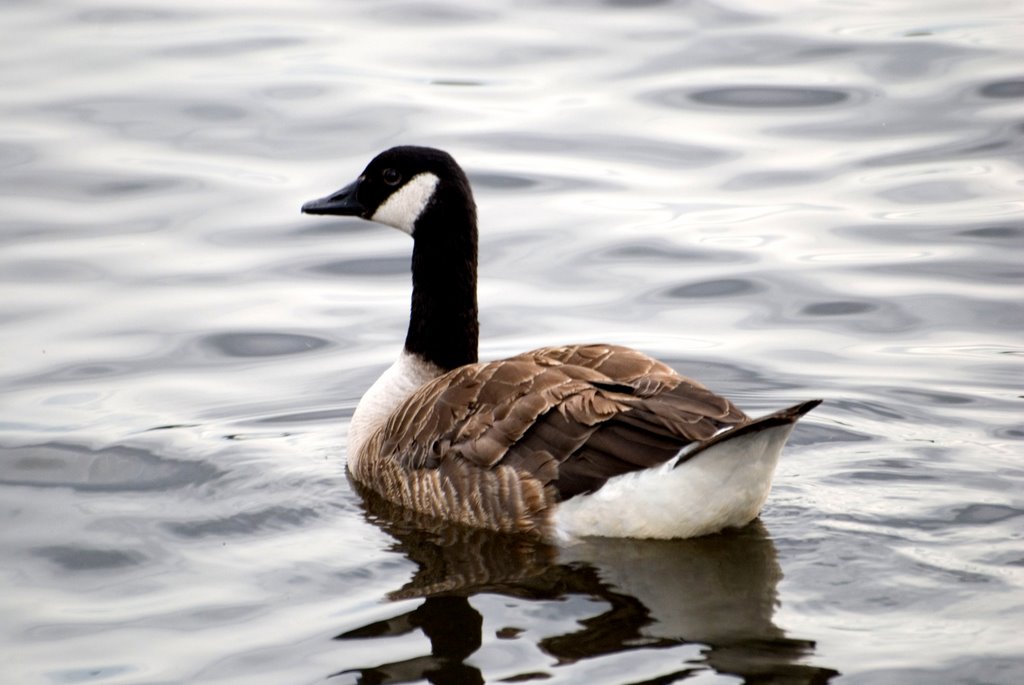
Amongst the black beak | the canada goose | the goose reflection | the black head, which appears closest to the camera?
the goose reflection

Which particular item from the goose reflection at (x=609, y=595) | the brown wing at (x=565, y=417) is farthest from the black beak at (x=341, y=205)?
the goose reflection at (x=609, y=595)

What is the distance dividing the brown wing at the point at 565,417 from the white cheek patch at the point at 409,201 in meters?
1.18

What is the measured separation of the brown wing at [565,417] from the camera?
308 inches

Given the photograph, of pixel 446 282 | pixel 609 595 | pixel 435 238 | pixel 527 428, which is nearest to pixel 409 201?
pixel 435 238

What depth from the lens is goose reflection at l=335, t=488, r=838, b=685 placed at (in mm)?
6789

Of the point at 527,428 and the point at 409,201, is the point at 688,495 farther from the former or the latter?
the point at 409,201

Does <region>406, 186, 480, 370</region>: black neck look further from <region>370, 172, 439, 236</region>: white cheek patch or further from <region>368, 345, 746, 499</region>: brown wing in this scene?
<region>368, 345, 746, 499</region>: brown wing

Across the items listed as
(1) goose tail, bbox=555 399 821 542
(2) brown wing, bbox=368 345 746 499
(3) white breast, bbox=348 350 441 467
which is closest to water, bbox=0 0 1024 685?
(1) goose tail, bbox=555 399 821 542

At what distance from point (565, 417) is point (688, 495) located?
76 cm

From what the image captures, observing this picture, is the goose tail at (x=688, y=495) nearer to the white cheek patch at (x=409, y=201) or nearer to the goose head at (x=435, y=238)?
the goose head at (x=435, y=238)

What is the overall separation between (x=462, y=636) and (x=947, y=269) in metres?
6.89

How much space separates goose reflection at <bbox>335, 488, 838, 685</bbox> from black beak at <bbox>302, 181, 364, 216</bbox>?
2190mm

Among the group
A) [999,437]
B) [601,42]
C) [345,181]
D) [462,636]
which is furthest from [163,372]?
[601,42]

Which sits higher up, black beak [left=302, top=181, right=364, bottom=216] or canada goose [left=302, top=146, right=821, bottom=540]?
black beak [left=302, top=181, right=364, bottom=216]
